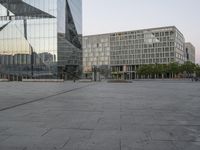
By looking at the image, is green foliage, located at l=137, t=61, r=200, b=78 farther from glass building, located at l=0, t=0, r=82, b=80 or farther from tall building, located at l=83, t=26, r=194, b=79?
glass building, located at l=0, t=0, r=82, b=80

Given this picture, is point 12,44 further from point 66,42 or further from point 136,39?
point 136,39

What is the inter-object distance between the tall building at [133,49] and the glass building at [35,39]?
226 feet

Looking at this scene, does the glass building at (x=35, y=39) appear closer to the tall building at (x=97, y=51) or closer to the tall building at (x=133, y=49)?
the tall building at (x=133, y=49)

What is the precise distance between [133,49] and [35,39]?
90.8m

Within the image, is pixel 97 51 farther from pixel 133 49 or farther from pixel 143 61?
pixel 143 61

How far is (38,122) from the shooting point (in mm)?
8688

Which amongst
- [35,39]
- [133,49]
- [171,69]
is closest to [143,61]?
[133,49]

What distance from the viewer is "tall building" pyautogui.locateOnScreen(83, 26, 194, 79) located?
472ft

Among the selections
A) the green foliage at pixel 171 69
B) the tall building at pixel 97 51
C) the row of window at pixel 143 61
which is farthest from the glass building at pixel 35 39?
the tall building at pixel 97 51

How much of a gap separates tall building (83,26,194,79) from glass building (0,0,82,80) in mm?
68772

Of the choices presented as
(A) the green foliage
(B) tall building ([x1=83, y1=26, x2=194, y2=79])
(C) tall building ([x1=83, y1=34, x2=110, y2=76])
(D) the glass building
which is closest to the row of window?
(B) tall building ([x1=83, y1=26, x2=194, y2=79])

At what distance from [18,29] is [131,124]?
71.4 meters

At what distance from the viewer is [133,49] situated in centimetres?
15550

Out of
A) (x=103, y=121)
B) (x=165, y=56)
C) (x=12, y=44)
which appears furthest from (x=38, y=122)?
(x=165, y=56)
